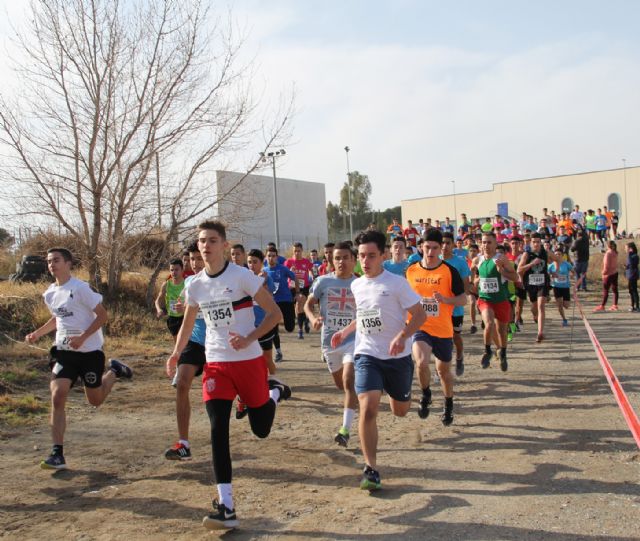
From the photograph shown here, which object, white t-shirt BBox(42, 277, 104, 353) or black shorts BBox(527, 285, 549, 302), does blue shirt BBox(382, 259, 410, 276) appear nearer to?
black shorts BBox(527, 285, 549, 302)

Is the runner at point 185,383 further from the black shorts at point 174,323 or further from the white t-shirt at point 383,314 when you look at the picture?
the black shorts at point 174,323

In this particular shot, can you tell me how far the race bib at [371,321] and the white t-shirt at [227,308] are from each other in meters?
1.04

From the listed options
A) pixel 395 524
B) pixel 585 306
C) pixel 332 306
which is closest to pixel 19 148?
pixel 332 306

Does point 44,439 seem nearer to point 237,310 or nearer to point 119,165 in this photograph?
point 237,310

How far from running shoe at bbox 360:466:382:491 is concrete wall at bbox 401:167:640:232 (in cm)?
5480

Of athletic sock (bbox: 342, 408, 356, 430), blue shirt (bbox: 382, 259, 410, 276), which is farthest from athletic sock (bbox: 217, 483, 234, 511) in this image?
blue shirt (bbox: 382, 259, 410, 276)

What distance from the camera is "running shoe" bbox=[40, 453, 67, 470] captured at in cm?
578

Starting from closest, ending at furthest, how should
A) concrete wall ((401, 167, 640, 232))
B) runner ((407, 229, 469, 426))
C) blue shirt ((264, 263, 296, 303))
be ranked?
runner ((407, 229, 469, 426))
blue shirt ((264, 263, 296, 303))
concrete wall ((401, 167, 640, 232))

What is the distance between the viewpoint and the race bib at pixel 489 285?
986cm

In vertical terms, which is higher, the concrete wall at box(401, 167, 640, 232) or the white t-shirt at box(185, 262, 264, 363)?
the concrete wall at box(401, 167, 640, 232)

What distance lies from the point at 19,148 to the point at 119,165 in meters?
2.21

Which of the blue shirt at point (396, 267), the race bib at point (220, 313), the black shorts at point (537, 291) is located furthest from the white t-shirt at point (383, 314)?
the black shorts at point (537, 291)

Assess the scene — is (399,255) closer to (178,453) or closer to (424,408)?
(424,408)

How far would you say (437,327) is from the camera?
699cm
